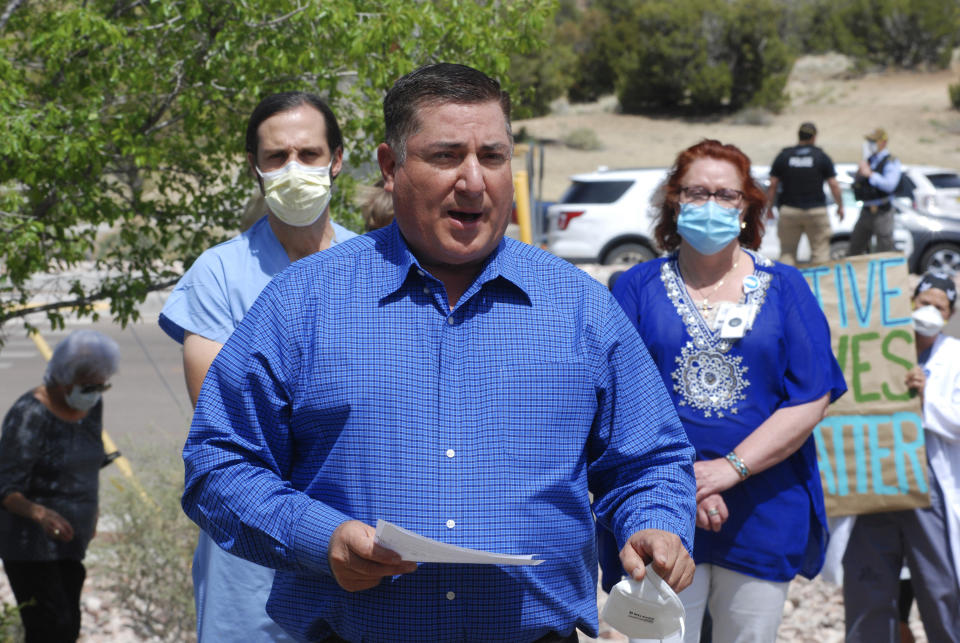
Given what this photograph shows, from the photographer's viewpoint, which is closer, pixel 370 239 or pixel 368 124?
pixel 370 239

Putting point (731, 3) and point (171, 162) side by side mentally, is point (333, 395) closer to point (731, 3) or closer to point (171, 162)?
point (171, 162)

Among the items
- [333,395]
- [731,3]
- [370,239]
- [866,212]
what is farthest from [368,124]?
[731,3]

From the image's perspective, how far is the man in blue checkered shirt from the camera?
215cm

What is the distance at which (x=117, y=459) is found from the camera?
356 inches

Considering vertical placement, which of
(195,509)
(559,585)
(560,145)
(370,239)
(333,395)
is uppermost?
(370,239)

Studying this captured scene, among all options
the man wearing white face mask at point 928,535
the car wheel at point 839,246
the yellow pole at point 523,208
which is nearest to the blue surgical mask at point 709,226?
the man wearing white face mask at point 928,535

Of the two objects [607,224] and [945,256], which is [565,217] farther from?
[945,256]

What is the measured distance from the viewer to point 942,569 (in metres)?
4.67

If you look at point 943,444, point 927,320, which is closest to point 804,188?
point 927,320

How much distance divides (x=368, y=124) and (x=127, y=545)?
268 cm

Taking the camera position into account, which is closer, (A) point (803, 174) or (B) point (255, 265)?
(B) point (255, 265)

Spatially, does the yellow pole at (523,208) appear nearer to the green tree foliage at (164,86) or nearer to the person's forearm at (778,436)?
the green tree foliage at (164,86)

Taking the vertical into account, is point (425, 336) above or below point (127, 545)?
above

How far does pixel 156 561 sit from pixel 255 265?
10.8ft
